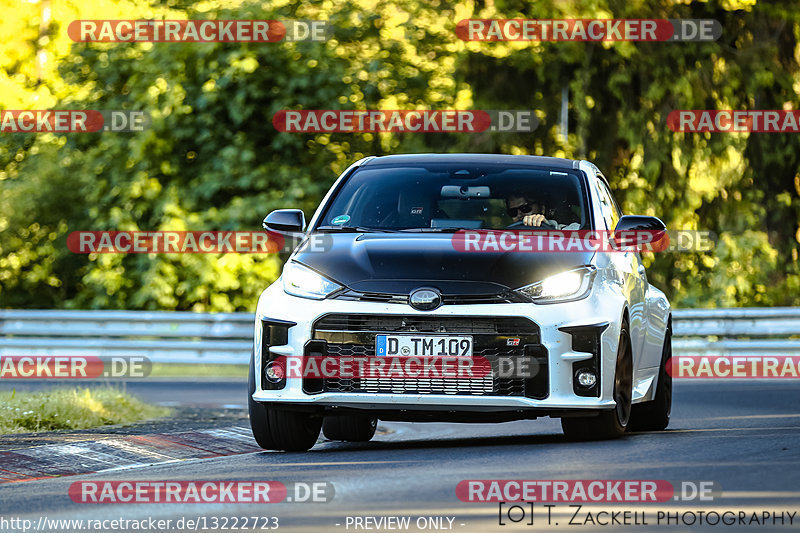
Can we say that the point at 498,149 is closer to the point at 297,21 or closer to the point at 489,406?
the point at 297,21

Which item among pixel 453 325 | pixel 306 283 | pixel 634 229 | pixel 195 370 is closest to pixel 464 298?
pixel 453 325

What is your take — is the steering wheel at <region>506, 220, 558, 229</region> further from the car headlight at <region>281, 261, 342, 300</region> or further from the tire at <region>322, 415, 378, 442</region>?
the tire at <region>322, 415, 378, 442</region>

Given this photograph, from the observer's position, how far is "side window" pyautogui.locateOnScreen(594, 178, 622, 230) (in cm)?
1013

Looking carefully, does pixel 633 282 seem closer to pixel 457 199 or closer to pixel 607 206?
pixel 607 206

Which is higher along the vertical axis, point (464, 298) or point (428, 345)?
point (464, 298)

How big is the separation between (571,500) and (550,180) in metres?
3.48

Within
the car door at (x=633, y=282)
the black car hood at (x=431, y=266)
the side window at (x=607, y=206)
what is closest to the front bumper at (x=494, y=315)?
the black car hood at (x=431, y=266)

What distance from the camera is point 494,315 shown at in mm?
8461

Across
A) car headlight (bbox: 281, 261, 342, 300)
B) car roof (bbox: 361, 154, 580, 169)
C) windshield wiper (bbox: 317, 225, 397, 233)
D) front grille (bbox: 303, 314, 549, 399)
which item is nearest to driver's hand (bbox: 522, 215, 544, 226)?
car roof (bbox: 361, 154, 580, 169)

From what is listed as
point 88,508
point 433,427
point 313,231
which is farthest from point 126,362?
point 88,508

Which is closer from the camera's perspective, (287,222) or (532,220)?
(532,220)

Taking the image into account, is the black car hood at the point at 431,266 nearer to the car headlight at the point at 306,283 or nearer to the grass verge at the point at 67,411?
the car headlight at the point at 306,283

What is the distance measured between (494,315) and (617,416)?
119cm

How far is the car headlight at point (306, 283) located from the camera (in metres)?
8.73
